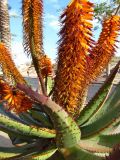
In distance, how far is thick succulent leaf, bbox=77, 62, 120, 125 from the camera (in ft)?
8.19

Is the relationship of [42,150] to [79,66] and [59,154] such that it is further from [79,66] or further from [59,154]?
[79,66]

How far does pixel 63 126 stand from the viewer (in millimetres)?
2324

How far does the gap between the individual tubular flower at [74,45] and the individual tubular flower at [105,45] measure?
257 millimetres

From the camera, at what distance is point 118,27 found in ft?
8.53

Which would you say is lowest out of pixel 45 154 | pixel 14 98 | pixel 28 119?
pixel 28 119

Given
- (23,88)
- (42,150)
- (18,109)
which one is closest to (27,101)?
(18,109)

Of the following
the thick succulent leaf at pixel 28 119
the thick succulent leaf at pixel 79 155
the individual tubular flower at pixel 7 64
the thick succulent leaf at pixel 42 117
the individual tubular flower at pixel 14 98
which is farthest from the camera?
the thick succulent leaf at pixel 28 119

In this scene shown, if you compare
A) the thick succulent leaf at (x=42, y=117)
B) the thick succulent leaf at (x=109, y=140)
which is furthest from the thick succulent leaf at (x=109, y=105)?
the thick succulent leaf at (x=42, y=117)

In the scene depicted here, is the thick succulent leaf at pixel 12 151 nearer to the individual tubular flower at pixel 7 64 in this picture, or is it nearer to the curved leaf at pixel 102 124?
the curved leaf at pixel 102 124

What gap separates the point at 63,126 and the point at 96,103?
0.41m

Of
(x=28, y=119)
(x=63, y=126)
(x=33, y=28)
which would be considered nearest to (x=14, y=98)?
(x=63, y=126)

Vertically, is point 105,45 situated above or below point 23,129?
above

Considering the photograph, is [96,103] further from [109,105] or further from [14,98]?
[14,98]

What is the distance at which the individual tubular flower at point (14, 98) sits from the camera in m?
2.13
